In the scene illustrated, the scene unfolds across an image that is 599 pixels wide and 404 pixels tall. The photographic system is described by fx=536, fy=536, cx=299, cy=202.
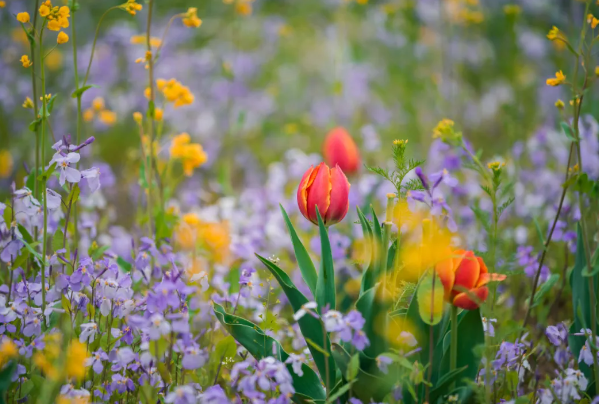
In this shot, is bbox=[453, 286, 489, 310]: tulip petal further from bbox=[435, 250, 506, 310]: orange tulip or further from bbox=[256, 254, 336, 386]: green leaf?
bbox=[256, 254, 336, 386]: green leaf

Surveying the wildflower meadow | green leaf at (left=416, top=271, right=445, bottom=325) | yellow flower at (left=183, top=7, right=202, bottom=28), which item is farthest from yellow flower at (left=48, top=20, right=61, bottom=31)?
green leaf at (left=416, top=271, right=445, bottom=325)

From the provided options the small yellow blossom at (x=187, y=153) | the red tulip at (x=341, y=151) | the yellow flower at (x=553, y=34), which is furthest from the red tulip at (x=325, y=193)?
the red tulip at (x=341, y=151)

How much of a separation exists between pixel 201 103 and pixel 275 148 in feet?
2.62

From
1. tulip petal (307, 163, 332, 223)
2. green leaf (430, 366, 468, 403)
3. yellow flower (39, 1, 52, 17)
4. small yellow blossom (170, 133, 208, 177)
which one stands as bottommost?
green leaf (430, 366, 468, 403)

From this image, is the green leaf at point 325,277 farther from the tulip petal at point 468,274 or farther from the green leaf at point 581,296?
the green leaf at point 581,296

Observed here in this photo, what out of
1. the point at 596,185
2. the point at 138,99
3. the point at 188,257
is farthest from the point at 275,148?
the point at 596,185

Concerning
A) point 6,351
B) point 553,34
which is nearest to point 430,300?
point 553,34

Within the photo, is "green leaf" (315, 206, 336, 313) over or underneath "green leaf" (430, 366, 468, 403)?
over

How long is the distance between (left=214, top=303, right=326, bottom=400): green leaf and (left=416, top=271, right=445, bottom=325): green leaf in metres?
0.29

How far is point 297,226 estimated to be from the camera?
2.71 meters

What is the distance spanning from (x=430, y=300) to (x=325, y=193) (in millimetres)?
321

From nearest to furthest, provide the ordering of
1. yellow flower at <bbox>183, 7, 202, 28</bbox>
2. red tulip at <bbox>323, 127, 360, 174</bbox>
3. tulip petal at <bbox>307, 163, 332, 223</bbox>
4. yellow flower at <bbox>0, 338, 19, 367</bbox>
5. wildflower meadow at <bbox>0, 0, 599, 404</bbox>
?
yellow flower at <bbox>0, 338, 19, 367</bbox> → wildflower meadow at <bbox>0, 0, 599, 404</bbox> → tulip petal at <bbox>307, 163, 332, 223</bbox> → yellow flower at <bbox>183, 7, 202, 28</bbox> → red tulip at <bbox>323, 127, 360, 174</bbox>

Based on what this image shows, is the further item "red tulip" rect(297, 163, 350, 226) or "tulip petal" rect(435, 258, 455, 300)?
"red tulip" rect(297, 163, 350, 226)

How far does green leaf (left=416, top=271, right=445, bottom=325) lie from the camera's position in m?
1.02
